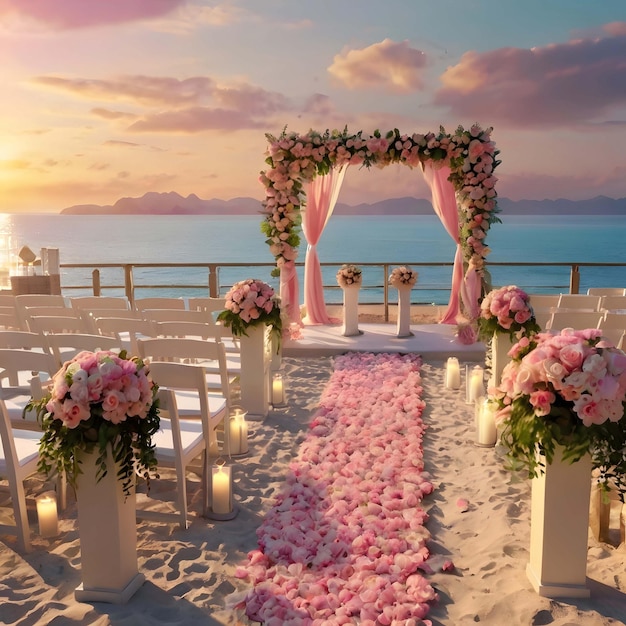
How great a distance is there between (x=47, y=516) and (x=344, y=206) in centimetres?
2948

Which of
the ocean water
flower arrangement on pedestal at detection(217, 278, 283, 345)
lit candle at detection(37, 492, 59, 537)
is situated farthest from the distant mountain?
lit candle at detection(37, 492, 59, 537)

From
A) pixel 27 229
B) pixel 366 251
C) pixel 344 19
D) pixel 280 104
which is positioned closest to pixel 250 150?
pixel 280 104

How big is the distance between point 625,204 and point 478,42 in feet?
42.5

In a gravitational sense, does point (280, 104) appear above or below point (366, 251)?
above

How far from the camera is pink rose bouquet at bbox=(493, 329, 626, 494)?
2.28m

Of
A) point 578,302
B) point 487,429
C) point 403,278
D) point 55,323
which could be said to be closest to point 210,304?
point 55,323

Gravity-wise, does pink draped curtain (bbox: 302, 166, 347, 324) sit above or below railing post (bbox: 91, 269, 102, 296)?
above

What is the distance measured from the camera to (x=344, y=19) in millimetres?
20141

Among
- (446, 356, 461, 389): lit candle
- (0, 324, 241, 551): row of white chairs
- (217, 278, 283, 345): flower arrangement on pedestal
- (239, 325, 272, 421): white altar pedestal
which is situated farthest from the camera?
(446, 356, 461, 389): lit candle

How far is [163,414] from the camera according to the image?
392 centimetres

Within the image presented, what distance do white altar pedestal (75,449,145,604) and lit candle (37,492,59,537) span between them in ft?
2.02

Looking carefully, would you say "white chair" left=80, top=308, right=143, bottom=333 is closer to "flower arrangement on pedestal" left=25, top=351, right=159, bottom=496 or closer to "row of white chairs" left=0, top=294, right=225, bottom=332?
"row of white chairs" left=0, top=294, right=225, bottom=332

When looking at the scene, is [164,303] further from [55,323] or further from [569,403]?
[569,403]

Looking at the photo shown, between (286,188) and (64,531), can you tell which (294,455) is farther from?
(286,188)
